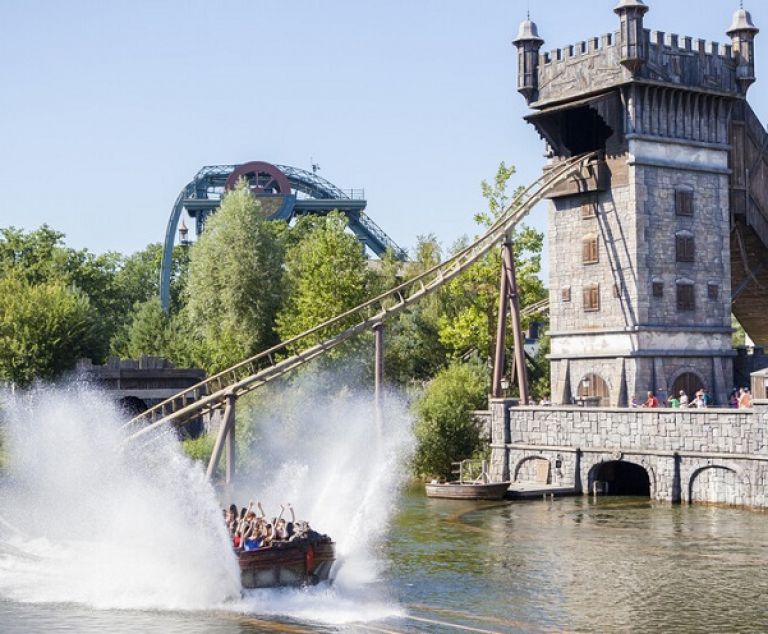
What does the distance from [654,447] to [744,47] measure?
62.3ft

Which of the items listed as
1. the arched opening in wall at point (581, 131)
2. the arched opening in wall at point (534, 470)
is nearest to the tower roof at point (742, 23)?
the arched opening in wall at point (581, 131)

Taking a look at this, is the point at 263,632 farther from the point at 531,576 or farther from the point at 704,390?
the point at 704,390

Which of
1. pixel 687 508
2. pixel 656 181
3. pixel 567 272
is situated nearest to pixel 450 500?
pixel 687 508

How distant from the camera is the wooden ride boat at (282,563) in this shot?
96.1ft

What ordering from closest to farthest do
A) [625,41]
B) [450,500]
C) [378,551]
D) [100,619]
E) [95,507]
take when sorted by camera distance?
[100,619]
[378,551]
[95,507]
[450,500]
[625,41]

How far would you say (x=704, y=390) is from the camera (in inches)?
2108

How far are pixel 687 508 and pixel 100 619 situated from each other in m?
23.4

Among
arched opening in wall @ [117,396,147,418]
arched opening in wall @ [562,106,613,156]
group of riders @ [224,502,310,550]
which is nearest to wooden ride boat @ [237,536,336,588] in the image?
group of riders @ [224,502,310,550]

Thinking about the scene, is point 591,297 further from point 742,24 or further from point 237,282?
point 237,282

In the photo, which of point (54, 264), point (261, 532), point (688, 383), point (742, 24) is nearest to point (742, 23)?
point (742, 24)

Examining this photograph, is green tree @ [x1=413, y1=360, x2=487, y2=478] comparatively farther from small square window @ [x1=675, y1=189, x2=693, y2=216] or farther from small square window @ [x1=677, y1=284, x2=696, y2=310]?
small square window @ [x1=675, y1=189, x2=693, y2=216]

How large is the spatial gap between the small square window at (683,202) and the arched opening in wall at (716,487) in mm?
12476

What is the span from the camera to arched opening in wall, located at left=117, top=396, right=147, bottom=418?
63.7 meters

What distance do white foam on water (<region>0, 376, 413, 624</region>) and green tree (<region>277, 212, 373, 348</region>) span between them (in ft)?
31.3
